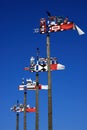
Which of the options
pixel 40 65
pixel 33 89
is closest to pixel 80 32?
pixel 40 65

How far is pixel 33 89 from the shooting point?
44.8 meters

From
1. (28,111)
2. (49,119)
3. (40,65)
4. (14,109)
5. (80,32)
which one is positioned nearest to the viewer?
(49,119)

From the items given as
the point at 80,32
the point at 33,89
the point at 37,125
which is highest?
the point at 80,32

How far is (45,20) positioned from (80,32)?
2.77m

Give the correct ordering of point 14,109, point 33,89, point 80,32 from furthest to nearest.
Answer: point 14,109 → point 33,89 → point 80,32

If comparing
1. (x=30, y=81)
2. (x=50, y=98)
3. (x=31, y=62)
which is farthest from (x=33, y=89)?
(x=50, y=98)

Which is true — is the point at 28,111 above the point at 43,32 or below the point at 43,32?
below

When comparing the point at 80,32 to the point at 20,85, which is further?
the point at 20,85

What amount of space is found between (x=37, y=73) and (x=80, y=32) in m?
10.7

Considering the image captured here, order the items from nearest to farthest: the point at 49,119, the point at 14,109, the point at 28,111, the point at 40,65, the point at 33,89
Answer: the point at 49,119, the point at 40,65, the point at 33,89, the point at 28,111, the point at 14,109

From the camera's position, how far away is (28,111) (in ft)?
169

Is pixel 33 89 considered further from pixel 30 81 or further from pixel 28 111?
pixel 28 111

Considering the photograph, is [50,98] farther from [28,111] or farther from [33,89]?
[28,111]

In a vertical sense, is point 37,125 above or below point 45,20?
below
